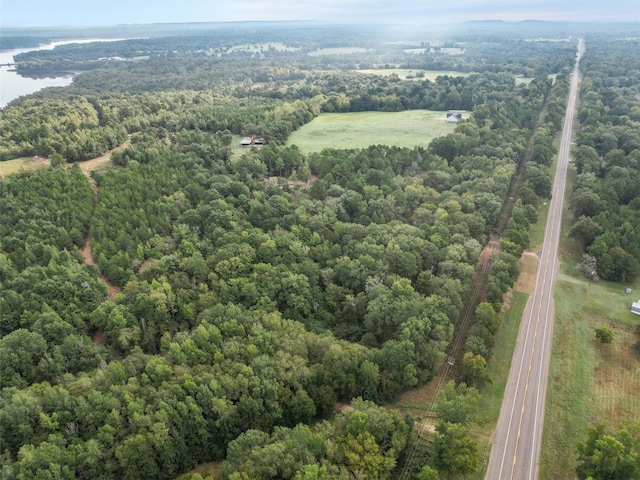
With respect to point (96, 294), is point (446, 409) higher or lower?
lower

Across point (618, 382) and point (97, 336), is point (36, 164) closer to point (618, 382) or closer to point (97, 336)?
point (97, 336)

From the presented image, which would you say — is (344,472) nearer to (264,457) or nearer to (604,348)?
(264,457)

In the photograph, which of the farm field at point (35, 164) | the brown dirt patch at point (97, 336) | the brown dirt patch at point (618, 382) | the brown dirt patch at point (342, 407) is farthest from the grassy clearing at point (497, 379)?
the farm field at point (35, 164)

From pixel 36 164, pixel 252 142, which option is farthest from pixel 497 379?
pixel 36 164

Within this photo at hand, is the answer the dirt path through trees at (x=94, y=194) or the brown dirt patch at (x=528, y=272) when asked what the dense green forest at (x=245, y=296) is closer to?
the dirt path through trees at (x=94, y=194)

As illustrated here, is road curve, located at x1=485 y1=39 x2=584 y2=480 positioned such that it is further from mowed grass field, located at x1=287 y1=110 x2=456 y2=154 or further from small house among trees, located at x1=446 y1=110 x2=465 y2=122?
small house among trees, located at x1=446 y1=110 x2=465 y2=122

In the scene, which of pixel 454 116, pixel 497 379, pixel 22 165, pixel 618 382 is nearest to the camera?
pixel 618 382

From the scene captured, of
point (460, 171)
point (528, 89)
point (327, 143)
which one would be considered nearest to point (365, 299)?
point (460, 171)
